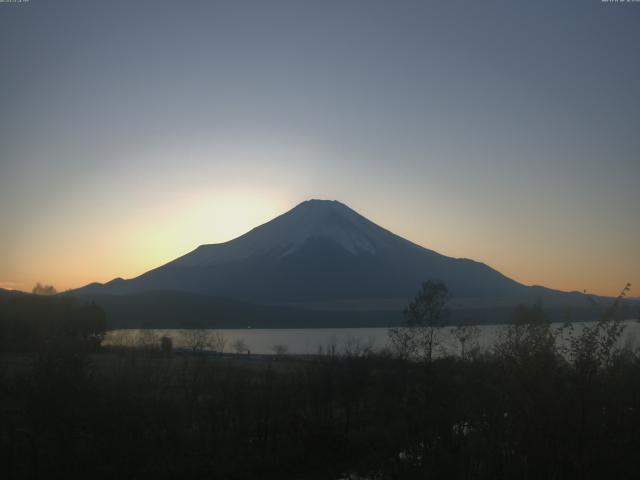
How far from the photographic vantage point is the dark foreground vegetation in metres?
5.78

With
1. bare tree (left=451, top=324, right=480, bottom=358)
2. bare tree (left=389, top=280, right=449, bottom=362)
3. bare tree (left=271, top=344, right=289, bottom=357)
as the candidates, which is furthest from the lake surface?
bare tree (left=271, top=344, right=289, bottom=357)

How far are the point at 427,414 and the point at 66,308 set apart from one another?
31533mm

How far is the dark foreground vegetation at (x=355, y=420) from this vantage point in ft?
19.0

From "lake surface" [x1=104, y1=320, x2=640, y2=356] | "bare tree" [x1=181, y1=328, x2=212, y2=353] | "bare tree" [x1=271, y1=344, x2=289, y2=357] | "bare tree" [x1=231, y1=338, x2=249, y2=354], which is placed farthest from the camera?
"bare tree" [x1=231, y1=338, x2=249, y2=354]

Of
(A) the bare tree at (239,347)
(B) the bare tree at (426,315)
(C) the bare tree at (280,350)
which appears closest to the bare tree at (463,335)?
(B) the bare tree at (426,315)

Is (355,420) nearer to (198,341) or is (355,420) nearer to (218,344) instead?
(198,341)

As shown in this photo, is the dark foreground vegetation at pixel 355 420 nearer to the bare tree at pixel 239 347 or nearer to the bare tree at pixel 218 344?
the bare tree at pixel 218 344

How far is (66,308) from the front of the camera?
39469 millimetres

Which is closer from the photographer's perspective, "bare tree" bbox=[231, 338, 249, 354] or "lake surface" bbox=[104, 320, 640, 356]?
"lake surface" bbox=[104, 320, 640, 356]

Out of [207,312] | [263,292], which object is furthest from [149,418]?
[263,292]

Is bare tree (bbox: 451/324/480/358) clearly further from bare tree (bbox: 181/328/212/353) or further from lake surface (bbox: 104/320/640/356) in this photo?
bare tree (bbox: 181/328/212/353)

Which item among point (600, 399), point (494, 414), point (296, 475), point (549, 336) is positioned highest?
point (549, 336)

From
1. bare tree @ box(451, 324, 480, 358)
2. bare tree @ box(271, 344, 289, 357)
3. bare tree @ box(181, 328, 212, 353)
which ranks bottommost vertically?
bare tree @ box(271, 344, 289, 357)

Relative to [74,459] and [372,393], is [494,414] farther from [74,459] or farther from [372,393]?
[372,393]
